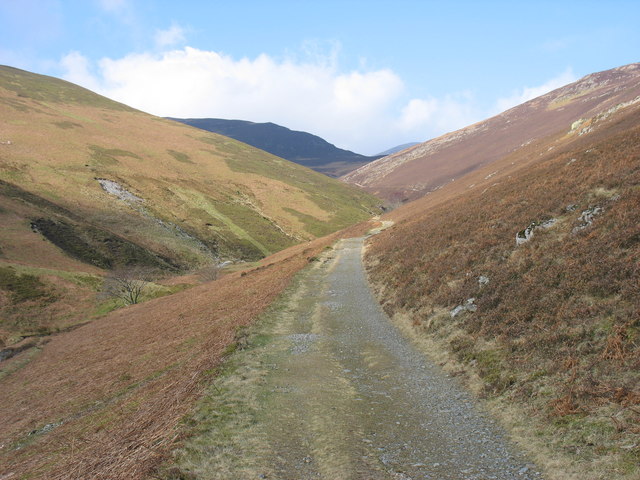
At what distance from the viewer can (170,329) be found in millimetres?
29359

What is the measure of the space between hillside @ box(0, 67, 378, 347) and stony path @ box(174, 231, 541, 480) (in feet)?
→ 142

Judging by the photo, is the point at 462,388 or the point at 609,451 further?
the point at 462,388

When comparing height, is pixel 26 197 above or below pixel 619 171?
above

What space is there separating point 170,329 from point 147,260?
157 feet

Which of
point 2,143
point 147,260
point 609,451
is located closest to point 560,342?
point 609,451

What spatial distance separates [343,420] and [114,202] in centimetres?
Answer: 9659

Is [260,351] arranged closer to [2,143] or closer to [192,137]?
[2,143]

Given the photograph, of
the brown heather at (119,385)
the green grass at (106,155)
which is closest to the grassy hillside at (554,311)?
the brown heather at (119,385)

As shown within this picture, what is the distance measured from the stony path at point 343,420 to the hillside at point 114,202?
43.2 meters

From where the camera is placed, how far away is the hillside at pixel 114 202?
5647 centimetres

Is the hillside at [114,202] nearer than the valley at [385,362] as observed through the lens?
No

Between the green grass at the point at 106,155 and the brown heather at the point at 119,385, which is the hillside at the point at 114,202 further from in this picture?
the brown heather at the point at 119,385

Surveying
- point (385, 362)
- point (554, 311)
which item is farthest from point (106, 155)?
point (554, 311)

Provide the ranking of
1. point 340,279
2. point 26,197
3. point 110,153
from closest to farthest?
A: point 340,279 → point 26,197 → point 110,153
